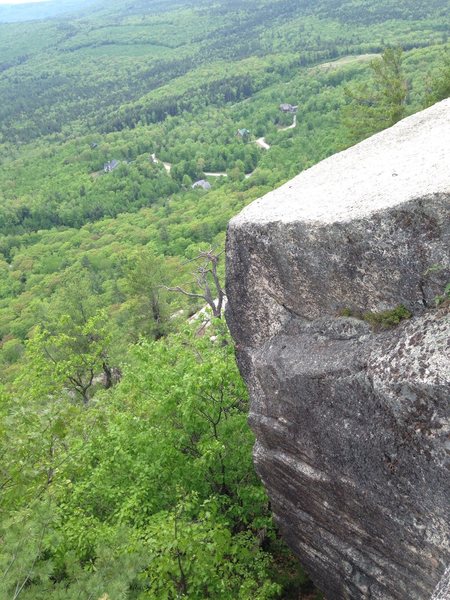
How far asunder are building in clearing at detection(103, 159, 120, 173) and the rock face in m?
125

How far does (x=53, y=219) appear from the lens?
11469 cm

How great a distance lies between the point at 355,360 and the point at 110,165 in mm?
130219

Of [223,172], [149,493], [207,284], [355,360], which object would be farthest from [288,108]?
[355,360]

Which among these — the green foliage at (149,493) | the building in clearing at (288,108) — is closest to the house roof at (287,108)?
the building in clearing at (288,108)

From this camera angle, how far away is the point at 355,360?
7516mm

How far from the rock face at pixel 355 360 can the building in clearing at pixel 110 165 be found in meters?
125

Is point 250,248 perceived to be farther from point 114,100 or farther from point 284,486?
point 114,100

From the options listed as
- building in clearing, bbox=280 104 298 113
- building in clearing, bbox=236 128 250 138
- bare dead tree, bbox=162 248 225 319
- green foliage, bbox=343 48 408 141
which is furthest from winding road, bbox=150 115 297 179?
bare dead tree, bbox=162 248 225 319

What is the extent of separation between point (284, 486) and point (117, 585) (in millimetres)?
3624

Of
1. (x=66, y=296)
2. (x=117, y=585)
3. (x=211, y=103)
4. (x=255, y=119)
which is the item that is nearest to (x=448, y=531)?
(x=117, y=585)

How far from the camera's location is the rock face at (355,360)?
6840 millimetres

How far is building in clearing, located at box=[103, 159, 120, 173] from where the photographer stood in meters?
128

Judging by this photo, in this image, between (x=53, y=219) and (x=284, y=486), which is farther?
(x=53, y=219)

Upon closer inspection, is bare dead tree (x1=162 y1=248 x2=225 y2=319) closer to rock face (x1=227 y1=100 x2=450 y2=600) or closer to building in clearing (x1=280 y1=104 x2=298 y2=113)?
rock face (x1=227 y1=100 x2=450 y2=600)
